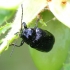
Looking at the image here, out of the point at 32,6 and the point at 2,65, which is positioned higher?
the point at 32,6

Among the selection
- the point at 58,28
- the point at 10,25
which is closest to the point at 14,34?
the point at 10,25

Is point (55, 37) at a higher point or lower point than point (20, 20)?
lower

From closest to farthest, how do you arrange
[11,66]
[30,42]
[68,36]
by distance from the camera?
1. [68,36]
2. [30,42]
3. [11,66]

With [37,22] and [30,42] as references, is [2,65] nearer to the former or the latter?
[30,42]

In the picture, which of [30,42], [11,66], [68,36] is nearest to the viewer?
[68,36]

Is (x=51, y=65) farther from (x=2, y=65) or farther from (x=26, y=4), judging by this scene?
(x=2, y=65)

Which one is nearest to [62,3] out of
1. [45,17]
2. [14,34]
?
[45,17]

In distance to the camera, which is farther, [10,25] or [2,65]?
[2,65]

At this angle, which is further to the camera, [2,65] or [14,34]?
[2,65]

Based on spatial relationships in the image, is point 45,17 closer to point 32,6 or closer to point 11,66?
point 32,6
